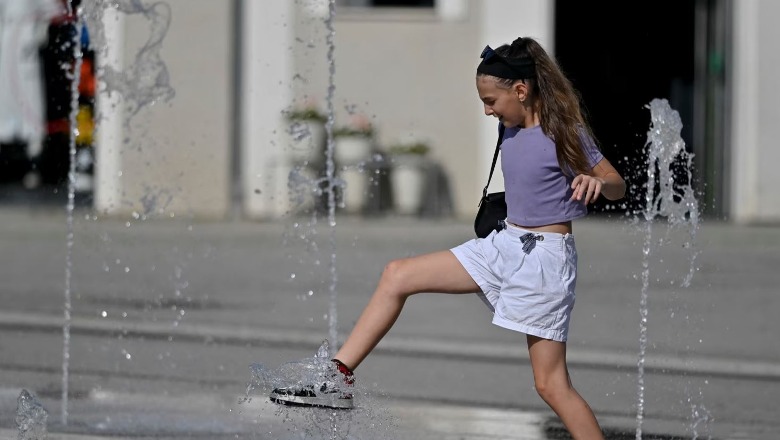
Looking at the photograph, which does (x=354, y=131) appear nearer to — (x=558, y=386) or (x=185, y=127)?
(x=185, y=127)

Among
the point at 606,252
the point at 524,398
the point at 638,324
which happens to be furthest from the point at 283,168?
the point at 524,398

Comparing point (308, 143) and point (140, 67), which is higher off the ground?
point (140, 67)

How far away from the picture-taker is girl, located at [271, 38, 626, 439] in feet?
13.9

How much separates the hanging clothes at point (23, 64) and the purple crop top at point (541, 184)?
12.6 meters

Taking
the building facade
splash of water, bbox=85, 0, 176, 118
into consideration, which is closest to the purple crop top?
splash of water, bbox=85, 0, 176, 118

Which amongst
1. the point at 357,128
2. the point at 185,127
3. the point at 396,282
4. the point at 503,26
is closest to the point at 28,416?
the point at 396,282

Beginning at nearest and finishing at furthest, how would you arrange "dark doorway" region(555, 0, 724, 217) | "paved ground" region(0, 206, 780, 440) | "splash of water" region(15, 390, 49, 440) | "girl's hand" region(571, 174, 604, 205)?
1. "girl's hand" region(571, 174, 604, 205)
2. "splash of water" region(15, 390, 49, 440)
3. "paved ground" region(0, 206, 780, 440)
4. "dark doorway" region(555, 0, 724, 217)

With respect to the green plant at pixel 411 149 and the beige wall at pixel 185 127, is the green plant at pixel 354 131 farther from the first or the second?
the beige wall at pixel 185 127

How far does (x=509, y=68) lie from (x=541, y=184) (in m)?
0.35

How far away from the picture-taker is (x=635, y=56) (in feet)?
56.6

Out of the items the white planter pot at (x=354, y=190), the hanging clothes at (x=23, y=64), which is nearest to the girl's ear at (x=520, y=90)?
the white planter pot at (x=354, y=190)

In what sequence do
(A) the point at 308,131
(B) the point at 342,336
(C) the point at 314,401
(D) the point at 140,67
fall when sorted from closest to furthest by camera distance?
(C) the point at 314,401 < (B) the point at 342,336 < (D) the point at 140,67 < (A) the point at 308,131

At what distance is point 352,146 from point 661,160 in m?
10.1

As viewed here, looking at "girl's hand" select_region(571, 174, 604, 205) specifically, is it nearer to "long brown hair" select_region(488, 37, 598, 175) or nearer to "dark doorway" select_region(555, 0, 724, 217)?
"long brown hair" select_region(488, 37, 598, 175)
